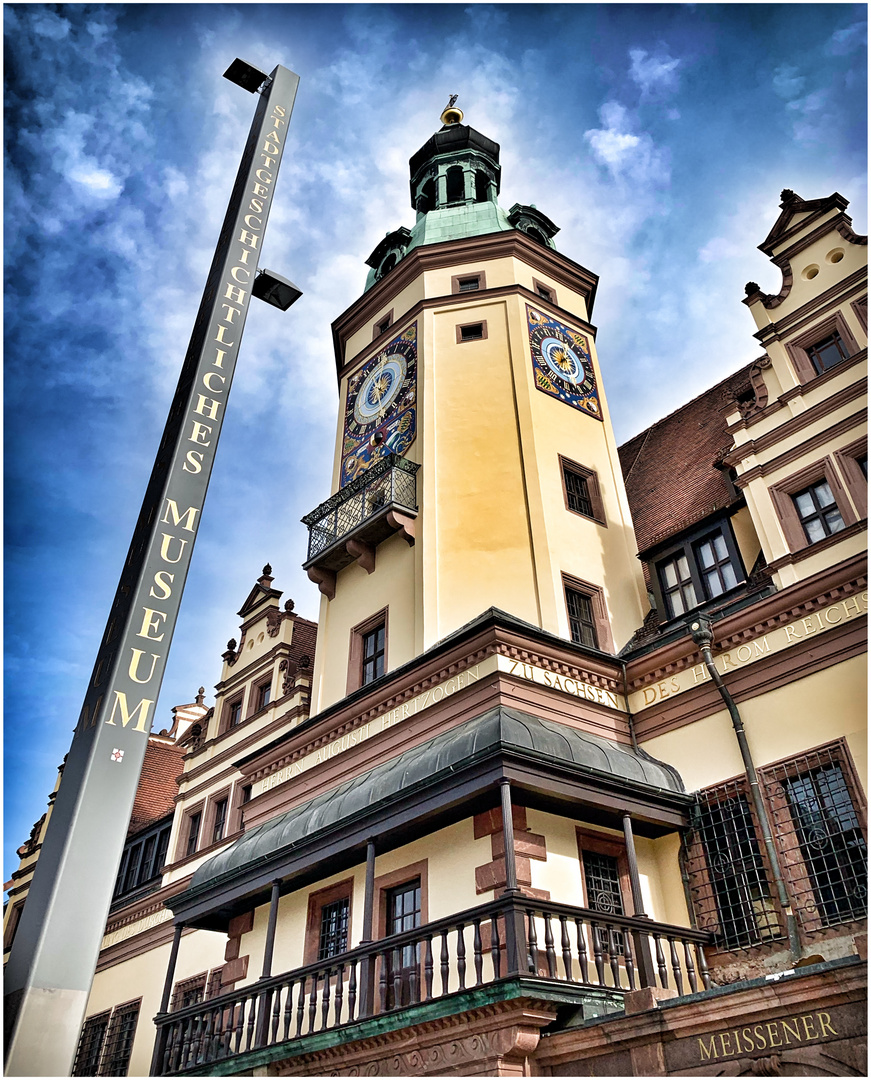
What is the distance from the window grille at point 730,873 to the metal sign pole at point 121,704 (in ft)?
31.4

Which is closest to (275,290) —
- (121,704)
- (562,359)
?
(121,704)

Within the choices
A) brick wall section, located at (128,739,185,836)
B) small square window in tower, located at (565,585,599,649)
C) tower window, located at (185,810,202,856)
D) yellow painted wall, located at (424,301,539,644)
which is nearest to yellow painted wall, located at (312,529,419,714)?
yellow painted wall, located at (424,301,539,644)

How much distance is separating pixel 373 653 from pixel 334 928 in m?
5.49

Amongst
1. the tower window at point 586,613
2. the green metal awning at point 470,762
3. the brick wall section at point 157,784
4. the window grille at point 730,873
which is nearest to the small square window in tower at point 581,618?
the tower window at point 586,613

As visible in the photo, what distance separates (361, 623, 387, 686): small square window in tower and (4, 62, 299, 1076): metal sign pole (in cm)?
1038

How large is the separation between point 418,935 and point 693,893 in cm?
433

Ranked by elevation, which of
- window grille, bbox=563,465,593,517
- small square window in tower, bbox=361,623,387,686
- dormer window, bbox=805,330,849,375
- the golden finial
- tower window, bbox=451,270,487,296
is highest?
the golden finial

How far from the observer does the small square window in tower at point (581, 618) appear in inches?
702

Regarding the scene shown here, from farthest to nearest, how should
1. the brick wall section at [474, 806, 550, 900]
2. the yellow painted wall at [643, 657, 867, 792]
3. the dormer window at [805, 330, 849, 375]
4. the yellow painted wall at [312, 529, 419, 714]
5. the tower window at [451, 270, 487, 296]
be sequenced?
1. the tower window at [451, 270, 487, 296]
2. the yellow painted wall at [312, 529, 419, 714]
3. the dormer window at [805, 330, 849, 375]
4. the yellow painted wall at [643, 657, 867, 792]
5. the brick wall section at [474, 806, 550, 900]

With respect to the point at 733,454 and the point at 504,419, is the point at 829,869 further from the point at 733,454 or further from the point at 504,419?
the point at 504,419

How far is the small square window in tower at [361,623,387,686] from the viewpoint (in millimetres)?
18984

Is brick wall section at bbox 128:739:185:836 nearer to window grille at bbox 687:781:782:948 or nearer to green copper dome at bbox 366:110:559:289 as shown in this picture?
green copper dome at bbox 366:110:559:289

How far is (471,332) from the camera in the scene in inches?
878

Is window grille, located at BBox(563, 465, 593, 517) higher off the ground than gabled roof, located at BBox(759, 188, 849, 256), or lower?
lower
